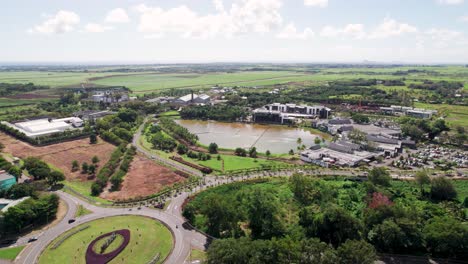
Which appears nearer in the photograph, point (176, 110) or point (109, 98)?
point (176, 110)

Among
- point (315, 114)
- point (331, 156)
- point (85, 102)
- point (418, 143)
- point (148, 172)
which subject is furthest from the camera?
point (85, 102)

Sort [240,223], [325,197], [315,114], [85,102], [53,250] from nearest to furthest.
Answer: [53,250] → [240,223] → [325,197] → [315,114] → [85,102]

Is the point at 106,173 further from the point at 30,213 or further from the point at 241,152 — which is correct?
the point at 241,152

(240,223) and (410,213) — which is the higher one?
(410,213)

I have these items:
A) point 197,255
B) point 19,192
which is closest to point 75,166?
point 19,192

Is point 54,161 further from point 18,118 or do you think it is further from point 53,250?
point 18,118

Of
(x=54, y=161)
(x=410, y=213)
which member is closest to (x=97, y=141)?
(x=54, y=161)

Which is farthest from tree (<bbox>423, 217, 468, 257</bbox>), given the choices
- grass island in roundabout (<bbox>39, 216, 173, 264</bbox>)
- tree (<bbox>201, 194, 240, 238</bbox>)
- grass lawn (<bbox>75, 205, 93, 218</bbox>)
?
grass lawn (<bbox>75, 205, 93, 218</bbox>)

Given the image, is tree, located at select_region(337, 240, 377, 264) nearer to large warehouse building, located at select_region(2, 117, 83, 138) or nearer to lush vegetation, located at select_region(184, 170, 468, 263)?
lush vegetation, located at select_region(184, 170, 468, 263)
